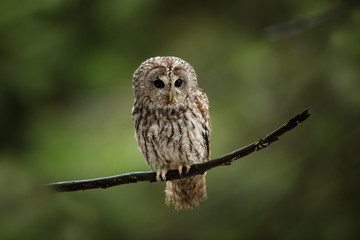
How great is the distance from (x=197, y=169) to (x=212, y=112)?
8.85 ft

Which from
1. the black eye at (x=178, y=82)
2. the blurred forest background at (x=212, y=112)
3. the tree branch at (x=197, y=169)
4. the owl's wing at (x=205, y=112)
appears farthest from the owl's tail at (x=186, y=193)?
the owl's wing at (x=205, y=112)

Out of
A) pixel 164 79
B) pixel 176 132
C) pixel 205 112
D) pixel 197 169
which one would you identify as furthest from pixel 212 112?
pixel 197 169

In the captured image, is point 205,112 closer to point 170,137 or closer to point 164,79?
point 170,137

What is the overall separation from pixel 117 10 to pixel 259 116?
1.40 meters

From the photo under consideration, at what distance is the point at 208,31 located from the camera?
210 inches

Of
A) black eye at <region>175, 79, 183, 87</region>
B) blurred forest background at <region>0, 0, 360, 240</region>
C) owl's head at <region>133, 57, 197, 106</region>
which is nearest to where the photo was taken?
owl's head at <region>133, 57, 197, 106</region>

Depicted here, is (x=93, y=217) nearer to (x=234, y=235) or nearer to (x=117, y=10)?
(x=234, y=235)

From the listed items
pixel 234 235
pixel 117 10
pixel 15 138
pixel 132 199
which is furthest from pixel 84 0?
pixel 234 235

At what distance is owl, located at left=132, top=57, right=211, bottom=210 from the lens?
2320 millimetres

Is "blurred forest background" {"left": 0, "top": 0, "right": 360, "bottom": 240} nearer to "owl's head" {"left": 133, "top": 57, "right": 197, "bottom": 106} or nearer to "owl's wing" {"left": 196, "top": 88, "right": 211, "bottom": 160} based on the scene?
"owl's wing" {"left": 196, "top": 88, "right": 211, "bottom": 160}

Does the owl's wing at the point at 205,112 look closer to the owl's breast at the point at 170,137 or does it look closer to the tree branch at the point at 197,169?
the owl's breast at the point at 170,137

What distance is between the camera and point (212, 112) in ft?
15.2

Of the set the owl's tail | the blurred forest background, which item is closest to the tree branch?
the blurred forest background

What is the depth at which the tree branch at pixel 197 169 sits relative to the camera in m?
1.55
